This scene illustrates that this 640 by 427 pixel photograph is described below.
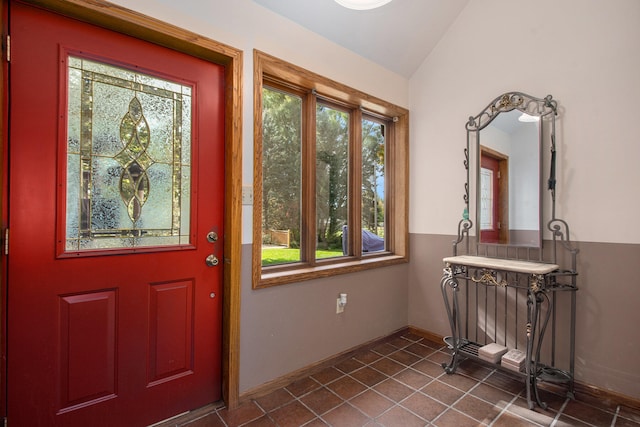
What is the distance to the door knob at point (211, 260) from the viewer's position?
6.25ft

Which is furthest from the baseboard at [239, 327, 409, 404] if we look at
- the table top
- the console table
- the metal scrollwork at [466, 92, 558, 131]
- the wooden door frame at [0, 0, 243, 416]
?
the metal scrollwork at [466, 92, 558, 131]

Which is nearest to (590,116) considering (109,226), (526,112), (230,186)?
(526,112)

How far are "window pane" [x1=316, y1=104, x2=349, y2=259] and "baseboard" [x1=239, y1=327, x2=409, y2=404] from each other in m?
0.80

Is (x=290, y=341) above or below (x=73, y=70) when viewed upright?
below

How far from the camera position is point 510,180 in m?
2.40

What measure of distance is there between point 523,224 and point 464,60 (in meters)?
1.47

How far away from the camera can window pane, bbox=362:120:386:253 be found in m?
2.98

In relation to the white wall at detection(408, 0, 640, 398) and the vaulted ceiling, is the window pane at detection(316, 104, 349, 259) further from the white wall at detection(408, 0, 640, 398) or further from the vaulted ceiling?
the white wall at detection(408, 0, 640, 398)

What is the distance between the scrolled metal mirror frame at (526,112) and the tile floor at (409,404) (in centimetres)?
101

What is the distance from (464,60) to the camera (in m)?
2.69

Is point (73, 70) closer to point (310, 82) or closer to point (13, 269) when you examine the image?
point (13, 269)

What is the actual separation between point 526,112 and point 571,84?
292mm

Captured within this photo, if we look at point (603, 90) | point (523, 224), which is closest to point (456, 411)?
point (523, 224)

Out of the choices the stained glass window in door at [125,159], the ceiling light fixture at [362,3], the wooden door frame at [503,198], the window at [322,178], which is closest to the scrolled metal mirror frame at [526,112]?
A: the wooden door frame at [503,198]
